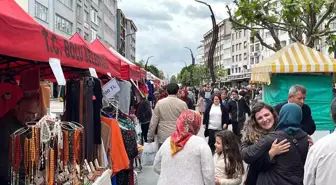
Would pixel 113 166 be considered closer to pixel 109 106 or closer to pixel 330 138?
pixel 109 106

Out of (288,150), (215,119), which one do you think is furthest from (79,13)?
(288,150)

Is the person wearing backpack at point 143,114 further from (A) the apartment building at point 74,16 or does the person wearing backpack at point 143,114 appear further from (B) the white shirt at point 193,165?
(A) the apartment building at point 74,16

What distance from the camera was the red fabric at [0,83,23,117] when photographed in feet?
16.4

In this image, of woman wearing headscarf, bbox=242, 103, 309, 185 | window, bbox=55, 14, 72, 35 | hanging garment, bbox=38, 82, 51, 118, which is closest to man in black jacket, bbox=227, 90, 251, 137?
hanging garment, bbox=38, 82, 51, 118

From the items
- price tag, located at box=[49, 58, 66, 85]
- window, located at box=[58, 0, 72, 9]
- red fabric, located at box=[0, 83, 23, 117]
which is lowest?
red fabric, located at box=[0, 83, 23, 117]

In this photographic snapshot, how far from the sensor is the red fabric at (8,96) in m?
4.98

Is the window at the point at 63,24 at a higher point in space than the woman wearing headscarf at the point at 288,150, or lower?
higher

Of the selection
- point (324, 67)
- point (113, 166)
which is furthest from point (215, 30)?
point (113, 166)

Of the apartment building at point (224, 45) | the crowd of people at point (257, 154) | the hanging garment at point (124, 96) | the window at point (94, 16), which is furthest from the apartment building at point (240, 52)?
the crowd of people at point (257, 154)

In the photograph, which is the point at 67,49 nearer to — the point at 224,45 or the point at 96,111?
the point at 96,111

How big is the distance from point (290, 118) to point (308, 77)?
6314mm

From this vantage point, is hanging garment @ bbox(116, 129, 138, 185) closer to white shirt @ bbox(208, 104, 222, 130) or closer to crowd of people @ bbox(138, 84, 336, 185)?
crowd of people @ bbox(138, 84, 336, 185)

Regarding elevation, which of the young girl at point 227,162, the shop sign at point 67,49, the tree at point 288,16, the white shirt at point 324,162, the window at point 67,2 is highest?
the window at point 67,2

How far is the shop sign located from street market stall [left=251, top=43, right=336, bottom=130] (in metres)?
4.89
